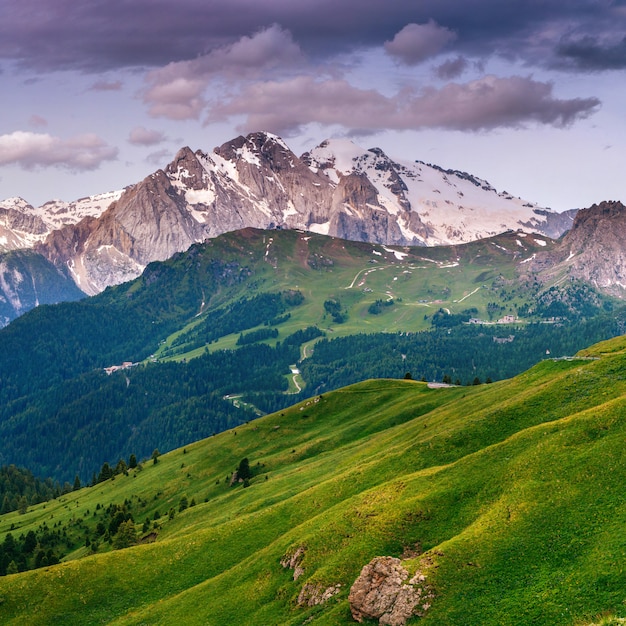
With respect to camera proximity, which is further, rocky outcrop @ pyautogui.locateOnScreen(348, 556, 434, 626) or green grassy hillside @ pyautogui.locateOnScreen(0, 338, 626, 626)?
rocky outcrop @ pyautogui.locateOnScreen(348, 556, 434, 626)

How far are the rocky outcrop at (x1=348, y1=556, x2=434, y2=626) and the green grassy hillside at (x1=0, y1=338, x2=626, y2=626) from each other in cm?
119

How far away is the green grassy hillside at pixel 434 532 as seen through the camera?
2157 inches

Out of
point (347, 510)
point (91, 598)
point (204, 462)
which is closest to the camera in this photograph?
point (347, 510)

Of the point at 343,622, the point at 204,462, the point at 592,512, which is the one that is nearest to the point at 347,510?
the point at 343,622

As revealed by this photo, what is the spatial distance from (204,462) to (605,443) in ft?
407

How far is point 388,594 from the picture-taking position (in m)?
57.2

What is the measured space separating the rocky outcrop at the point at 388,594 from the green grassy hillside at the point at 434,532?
1190mm

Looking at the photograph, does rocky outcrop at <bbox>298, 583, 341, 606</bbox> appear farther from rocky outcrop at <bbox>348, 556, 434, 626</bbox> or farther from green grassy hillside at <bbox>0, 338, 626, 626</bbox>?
rocky outcrop at <bbox>348, 556, 434, 626</bbox>

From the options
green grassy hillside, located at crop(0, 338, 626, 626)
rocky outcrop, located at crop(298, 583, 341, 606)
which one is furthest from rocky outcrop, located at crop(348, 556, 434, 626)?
rocky outcrop, located at crop(298, 583, 341, 606)

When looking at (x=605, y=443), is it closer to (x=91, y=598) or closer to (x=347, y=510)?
(x=347, y=510)

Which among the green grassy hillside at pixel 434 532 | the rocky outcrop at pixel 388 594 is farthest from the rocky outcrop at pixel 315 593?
the rocky outcrop at pixel 388 594

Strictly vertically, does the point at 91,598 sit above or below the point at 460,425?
below

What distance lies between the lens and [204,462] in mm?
175500

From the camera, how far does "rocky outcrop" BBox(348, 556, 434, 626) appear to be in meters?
55.8
